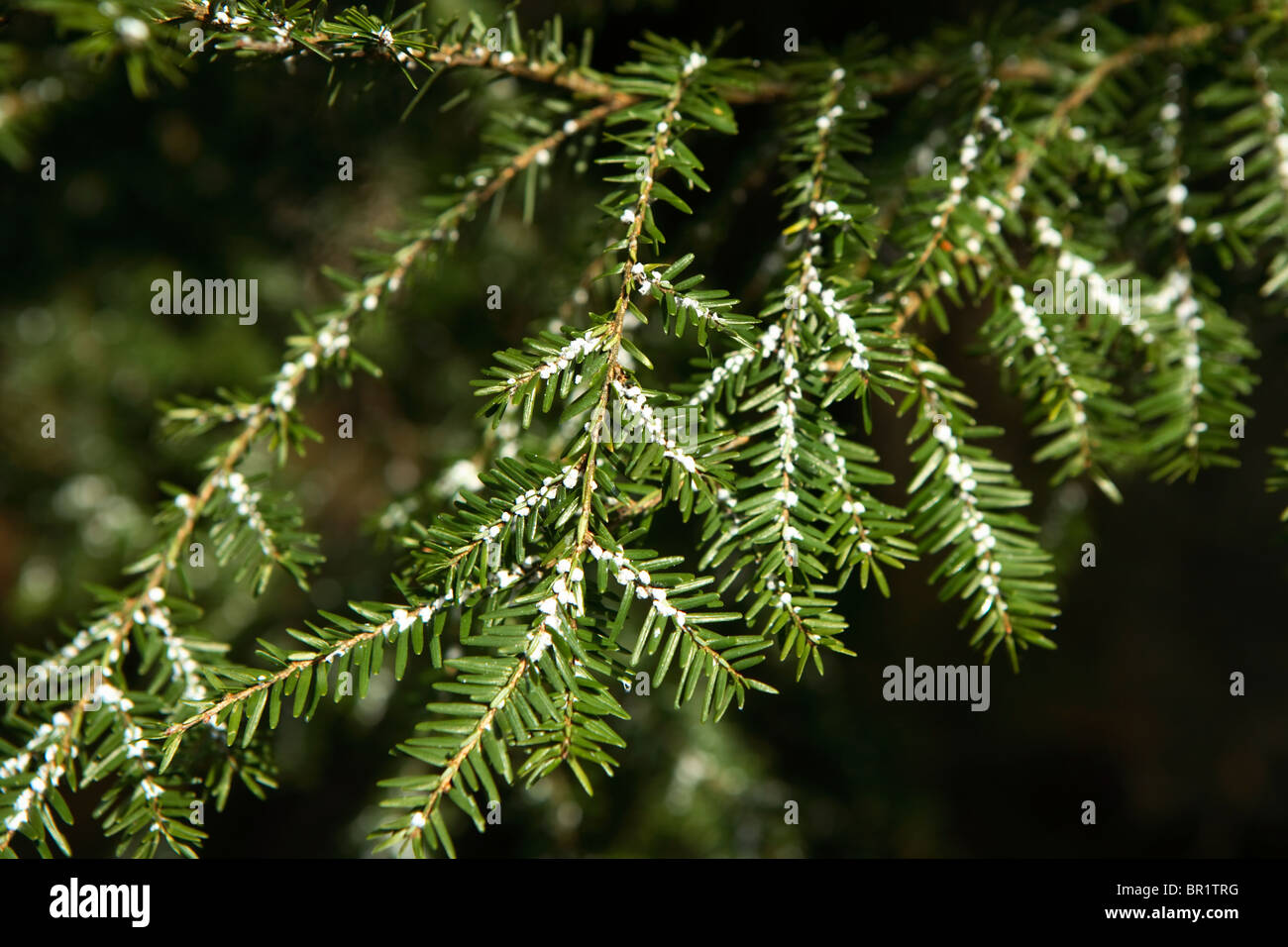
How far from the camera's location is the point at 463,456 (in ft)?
3.11

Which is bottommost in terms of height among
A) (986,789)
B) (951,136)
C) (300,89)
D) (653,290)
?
(986,789)

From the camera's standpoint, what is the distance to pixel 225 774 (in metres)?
0.73

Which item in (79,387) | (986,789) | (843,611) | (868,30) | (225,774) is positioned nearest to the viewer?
(225,774)

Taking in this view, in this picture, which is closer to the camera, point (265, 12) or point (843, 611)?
point (265, 12)

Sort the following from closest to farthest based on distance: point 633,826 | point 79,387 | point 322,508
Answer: point 633,826 → point 79,387 → point 322,508

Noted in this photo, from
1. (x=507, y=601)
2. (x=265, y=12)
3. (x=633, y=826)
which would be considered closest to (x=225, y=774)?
(x=507, y=601)

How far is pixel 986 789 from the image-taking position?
6.92 ft

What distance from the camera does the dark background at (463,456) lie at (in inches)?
47.8

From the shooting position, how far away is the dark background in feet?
3.98

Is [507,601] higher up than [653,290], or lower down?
lower down

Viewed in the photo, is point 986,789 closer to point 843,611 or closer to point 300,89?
point 843,611
